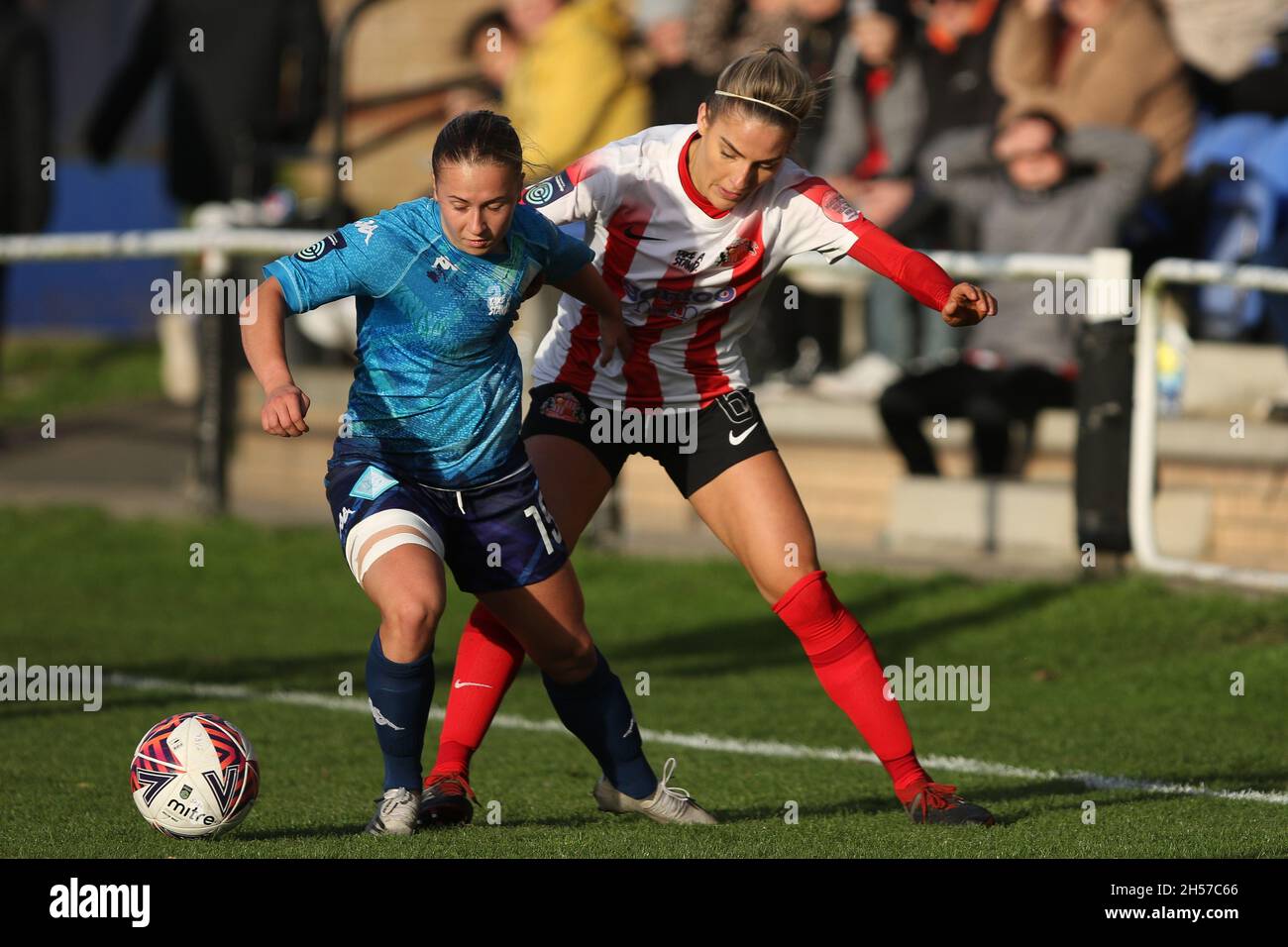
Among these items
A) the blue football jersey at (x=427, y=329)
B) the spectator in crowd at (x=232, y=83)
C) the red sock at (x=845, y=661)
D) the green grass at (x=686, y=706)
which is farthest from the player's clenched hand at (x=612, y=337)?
the spectator in crowd at (x=232, y=83)

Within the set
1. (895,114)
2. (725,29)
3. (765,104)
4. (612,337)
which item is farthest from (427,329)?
(725,29)

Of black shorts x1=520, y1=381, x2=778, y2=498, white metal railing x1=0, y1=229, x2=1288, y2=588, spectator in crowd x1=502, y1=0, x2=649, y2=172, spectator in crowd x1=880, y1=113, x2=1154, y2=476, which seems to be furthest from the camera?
spectator in crowd x1=502, y1=0, x2=649, y2=172

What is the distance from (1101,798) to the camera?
5.97m

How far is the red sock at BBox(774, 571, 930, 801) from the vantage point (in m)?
5.62

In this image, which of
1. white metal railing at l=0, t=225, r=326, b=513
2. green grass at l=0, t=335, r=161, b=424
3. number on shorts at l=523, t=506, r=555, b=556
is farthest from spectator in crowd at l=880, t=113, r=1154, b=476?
green grass at l=0, t=335, r=161, b=424

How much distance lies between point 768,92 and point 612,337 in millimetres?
849

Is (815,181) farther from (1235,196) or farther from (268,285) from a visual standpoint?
(1235,196)

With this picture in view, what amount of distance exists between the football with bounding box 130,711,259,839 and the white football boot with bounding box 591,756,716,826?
1031 millimetres

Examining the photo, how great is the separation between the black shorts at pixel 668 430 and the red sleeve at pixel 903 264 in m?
0.55

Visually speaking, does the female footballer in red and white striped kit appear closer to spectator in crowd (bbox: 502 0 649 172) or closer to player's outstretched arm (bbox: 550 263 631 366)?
player's outstretched arm (bbox: 550 263 631 366)

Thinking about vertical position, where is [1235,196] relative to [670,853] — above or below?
above

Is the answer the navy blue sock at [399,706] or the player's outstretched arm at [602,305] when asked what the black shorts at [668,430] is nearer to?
the player's outstretched arm at [602,305]

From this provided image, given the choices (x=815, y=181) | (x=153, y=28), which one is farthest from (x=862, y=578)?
(x=153, y=28)

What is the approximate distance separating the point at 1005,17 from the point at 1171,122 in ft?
3.75
